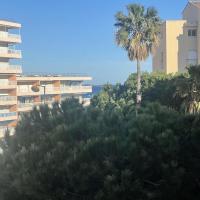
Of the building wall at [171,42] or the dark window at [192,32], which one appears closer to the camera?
the building wall at [171,42]

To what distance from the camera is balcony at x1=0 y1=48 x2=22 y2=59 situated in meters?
57.7

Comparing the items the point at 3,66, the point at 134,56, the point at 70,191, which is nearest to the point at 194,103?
the point at 70,191

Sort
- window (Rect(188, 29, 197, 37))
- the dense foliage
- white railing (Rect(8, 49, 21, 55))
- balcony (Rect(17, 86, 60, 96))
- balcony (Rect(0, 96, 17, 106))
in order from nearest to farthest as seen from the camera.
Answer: the dense foliage, window (Rect(188, 29, 197, 37)), balcony (Rect(0, 96, 17, 106)), white railing (Rect(8, 49, 21, 55)), balcony (Rect(17, 86, 60, 96))

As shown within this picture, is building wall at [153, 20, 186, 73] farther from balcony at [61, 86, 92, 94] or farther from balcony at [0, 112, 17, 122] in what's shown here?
balcony at [61, 86, 92, 94]

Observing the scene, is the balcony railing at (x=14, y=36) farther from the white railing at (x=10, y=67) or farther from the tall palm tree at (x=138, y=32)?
the tall palm tree at (x=138, y=32)

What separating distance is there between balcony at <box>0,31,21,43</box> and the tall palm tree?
19.5m

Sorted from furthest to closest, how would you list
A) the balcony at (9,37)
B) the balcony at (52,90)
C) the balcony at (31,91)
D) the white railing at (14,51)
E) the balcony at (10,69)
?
the balcony at (52,90) → the balcony at (31,91) → the white railing at (14,51) → the balcony at (10,69) → the balcony at (9,37)

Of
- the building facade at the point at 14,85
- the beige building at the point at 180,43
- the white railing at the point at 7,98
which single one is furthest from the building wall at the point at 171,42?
the white railing at the point at 7,98

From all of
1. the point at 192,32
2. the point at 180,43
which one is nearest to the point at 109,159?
the point at 180,43

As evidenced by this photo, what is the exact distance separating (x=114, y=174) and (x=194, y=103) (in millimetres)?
12722

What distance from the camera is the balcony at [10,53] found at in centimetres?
5772

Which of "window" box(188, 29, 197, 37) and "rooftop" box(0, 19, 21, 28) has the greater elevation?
"rooftop" box(0, 19, 21, 28)

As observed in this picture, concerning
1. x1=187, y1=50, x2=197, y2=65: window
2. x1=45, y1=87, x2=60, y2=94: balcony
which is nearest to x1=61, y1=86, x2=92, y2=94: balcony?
x1=45, y1=87, x2=60, y2=94: balcony

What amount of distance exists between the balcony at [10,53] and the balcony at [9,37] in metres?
1.11
